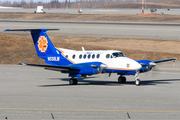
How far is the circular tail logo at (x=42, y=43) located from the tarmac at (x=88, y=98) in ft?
9.16

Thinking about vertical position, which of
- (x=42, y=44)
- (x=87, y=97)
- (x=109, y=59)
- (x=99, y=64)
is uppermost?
(x=42, y=44)

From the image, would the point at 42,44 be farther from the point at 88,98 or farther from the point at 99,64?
the point at 88,98

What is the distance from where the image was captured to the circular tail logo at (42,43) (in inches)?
1130

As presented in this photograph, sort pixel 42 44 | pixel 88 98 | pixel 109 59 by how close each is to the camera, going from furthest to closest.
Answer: pixel 42 44
pixel 109 59
pixel 88 98

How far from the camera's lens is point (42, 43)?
28891 millimetres

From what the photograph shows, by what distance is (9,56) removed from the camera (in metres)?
46.3

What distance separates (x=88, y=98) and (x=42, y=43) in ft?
33.1

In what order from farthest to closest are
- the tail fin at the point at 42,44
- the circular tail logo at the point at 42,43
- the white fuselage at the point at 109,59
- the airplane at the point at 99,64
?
1. the circular tail logo at the point at 42,43
2. the tail fin at the point at 42,44
3. the airplane at the point at 99,64
4. the white fuselage at the point at 109,59

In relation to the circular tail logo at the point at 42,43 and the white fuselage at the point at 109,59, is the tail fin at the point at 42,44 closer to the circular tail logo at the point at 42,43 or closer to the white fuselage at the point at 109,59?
the circular tail logo at the point at 42,43

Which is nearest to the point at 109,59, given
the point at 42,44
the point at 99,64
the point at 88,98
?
the point at 99,64

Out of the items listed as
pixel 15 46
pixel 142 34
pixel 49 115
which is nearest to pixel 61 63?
pixel 49 115

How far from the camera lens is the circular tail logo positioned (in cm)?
2870

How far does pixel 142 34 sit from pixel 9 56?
1202 inches

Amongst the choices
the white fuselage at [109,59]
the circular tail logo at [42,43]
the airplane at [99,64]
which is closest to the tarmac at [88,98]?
the airplane at [99,64]
